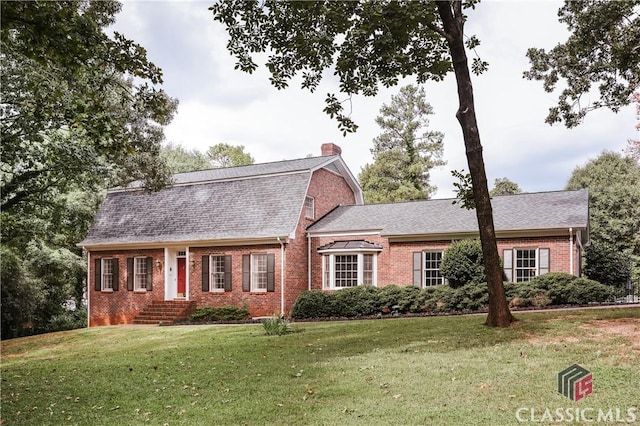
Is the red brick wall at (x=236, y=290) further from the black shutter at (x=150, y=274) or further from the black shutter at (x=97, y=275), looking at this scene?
the black shutter at (x=97, y=275)

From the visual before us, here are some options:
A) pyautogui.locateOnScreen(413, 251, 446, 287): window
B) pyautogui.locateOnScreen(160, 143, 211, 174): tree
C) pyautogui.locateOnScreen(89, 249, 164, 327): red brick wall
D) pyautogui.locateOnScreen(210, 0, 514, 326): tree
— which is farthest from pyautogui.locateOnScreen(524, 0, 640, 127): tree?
pyautogui.locateOnScreen(160, 143, 211, 174): tree

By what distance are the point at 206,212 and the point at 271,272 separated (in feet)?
15.1

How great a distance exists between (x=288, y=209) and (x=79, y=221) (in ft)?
34.1

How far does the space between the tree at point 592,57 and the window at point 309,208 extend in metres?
10.5

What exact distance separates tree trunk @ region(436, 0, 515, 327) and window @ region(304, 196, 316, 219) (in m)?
12.2

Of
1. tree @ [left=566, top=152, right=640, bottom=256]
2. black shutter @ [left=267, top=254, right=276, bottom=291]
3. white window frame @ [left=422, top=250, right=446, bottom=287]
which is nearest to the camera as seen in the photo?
white window frame @ [left=422, top=250, right=446, bottom=287]

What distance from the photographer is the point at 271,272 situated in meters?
21.8

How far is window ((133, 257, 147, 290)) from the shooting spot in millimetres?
24672

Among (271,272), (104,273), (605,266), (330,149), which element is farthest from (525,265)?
(104,273)

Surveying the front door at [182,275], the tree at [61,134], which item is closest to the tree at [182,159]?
the tree at [61,134]

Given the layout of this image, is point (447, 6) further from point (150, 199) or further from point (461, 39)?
point (150, 199)

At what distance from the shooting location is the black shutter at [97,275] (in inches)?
1005

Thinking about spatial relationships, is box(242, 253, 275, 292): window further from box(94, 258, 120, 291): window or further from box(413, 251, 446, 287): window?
box(94, 258, 120, 291): window

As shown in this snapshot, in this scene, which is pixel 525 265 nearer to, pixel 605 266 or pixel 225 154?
pixel 605 266
